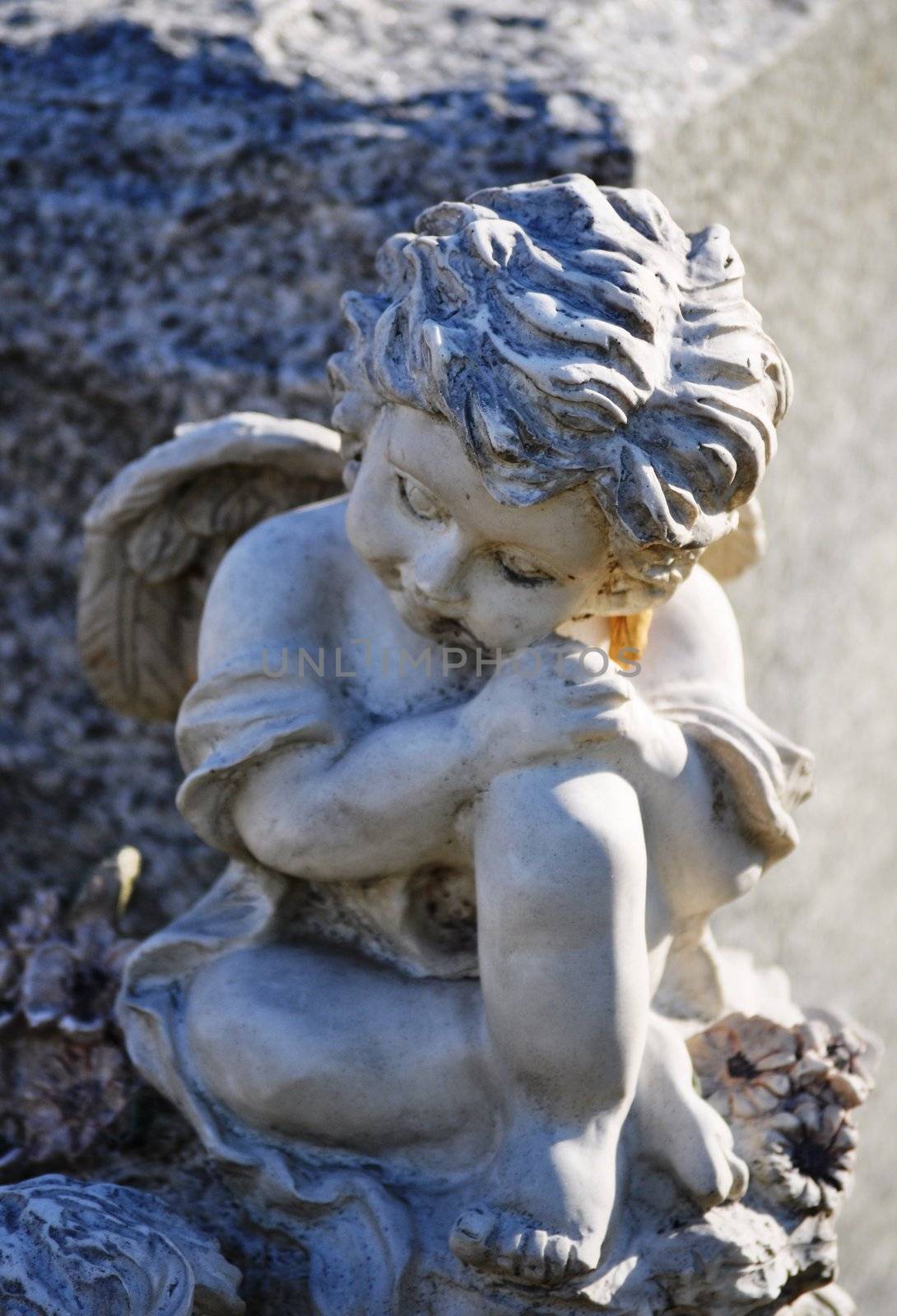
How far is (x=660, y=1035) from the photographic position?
1.52 m

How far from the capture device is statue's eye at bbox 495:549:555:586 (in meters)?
1.34

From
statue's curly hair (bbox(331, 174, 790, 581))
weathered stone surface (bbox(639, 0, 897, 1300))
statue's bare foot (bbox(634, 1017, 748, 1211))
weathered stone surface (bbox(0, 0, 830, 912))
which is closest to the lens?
statue's curly hair (bbox(331, 174, 790, 581))

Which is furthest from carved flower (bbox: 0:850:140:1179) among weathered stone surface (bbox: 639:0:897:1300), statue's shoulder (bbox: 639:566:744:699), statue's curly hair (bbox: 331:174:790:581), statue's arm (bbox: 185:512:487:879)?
weathered stone surface (bbox: 639:0:897:1300)

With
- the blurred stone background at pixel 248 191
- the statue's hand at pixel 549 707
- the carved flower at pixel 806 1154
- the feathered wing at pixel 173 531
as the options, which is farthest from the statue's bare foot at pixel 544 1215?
the blurred stone background at pixel 248 191

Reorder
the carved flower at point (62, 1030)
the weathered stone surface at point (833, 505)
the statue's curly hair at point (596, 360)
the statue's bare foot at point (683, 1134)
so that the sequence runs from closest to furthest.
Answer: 1. the statue's curly hair at point (596, 360)
2. the statue's bare foot at point (683, 1134)
3. the carved flower at point (62, 1030)
4. the weathered stone surface at point (833, 505)

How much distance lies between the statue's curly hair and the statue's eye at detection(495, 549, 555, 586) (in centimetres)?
7

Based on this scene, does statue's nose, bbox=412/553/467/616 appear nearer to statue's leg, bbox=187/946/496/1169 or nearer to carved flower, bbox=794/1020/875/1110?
statue's leg, bbox=187/946/496/1169

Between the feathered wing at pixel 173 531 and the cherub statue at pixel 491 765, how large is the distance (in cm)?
20

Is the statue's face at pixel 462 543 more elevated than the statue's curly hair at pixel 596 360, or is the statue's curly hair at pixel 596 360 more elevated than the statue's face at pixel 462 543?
the statue's curly hair at pixel 596 360

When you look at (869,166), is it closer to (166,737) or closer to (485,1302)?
(166,737)

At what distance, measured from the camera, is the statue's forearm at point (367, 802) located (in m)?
1.42

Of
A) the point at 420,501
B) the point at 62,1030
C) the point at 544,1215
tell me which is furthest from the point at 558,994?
the point at 62,1030

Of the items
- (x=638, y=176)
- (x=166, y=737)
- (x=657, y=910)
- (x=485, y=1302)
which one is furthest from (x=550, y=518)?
(x=166, y=737)

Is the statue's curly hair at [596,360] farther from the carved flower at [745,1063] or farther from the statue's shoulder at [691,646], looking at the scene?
the carved flower at [745,1063]
